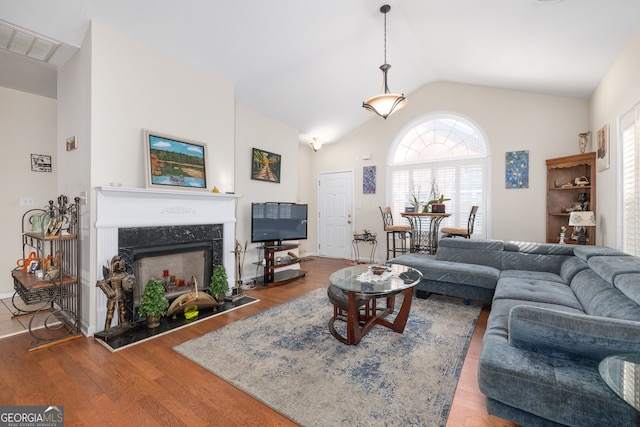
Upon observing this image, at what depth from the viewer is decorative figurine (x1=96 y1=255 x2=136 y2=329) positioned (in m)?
2.55

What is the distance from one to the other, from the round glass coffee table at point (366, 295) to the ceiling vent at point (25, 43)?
360cm

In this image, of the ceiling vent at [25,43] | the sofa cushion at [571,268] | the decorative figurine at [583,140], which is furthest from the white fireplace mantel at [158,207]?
the decorative figurine at [583,140]

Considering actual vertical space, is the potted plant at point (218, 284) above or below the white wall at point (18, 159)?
below

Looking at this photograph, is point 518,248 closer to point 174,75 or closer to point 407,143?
point 407,143

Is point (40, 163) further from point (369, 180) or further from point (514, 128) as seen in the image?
point (514, 128)

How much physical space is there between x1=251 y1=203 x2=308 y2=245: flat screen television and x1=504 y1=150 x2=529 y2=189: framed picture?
3.63 m

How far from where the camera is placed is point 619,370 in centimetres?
110

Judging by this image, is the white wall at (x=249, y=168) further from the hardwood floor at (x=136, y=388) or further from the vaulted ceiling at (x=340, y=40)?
the hardwood floor at (x=136, y=388)

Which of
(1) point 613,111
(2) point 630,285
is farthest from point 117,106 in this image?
(1) point 613,111

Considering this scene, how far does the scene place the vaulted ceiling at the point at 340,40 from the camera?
2.61 meters

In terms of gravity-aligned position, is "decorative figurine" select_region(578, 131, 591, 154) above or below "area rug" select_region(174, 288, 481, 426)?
above

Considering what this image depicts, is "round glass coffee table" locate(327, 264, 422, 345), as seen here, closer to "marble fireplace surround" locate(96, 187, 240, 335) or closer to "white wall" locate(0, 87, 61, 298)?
"marble fireplace surround" locate(96, 187, 240, 335)

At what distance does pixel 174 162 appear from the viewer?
10.6 ft

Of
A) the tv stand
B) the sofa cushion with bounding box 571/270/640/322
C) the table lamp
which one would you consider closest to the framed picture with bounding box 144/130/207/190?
the tv stand
